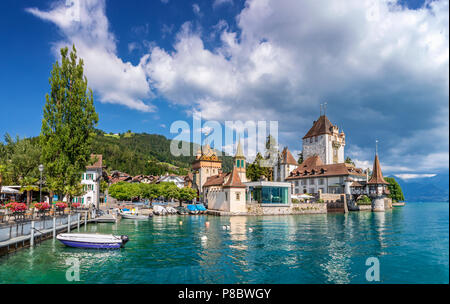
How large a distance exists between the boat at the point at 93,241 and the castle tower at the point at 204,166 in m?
59.5

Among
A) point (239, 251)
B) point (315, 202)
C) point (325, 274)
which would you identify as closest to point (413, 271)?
point (325, 274)

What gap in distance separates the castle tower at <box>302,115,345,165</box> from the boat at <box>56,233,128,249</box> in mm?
82500

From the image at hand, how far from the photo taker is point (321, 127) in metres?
99.9

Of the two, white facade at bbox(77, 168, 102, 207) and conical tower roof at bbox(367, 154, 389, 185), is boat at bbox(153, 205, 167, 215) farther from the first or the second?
conical tower roof at bbox(367, 154, 389, 185)

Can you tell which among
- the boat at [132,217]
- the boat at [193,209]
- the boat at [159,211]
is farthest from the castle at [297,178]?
the boat at [132,217]

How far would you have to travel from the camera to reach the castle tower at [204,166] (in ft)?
273

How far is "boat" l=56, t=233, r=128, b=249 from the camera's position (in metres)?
22.8

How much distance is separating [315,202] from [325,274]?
55.6 metres

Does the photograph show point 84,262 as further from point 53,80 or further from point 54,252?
point 53,80

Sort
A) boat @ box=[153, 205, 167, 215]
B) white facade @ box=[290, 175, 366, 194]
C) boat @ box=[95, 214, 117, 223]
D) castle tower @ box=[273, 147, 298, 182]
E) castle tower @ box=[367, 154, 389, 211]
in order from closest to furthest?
boat @ box=[95, 214, 117, 223] < boat @ box=[153, 205, 167, 215] < castle tower @ box=[367, 154, 389, 211] < white facade @ box=[290, 175, 366, 194] < castle tower @ box=[273, 147, 298, 182]

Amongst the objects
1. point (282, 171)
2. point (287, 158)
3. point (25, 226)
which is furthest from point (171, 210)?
point (287, 158)

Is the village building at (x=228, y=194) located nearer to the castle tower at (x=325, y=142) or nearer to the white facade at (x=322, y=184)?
the white facade at (x=322, y=184)

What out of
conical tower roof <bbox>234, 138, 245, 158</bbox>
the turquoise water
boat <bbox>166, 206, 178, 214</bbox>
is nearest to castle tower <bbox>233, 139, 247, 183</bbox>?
conical tower roof <bbox>234, 138, 245, 158</bbox>
